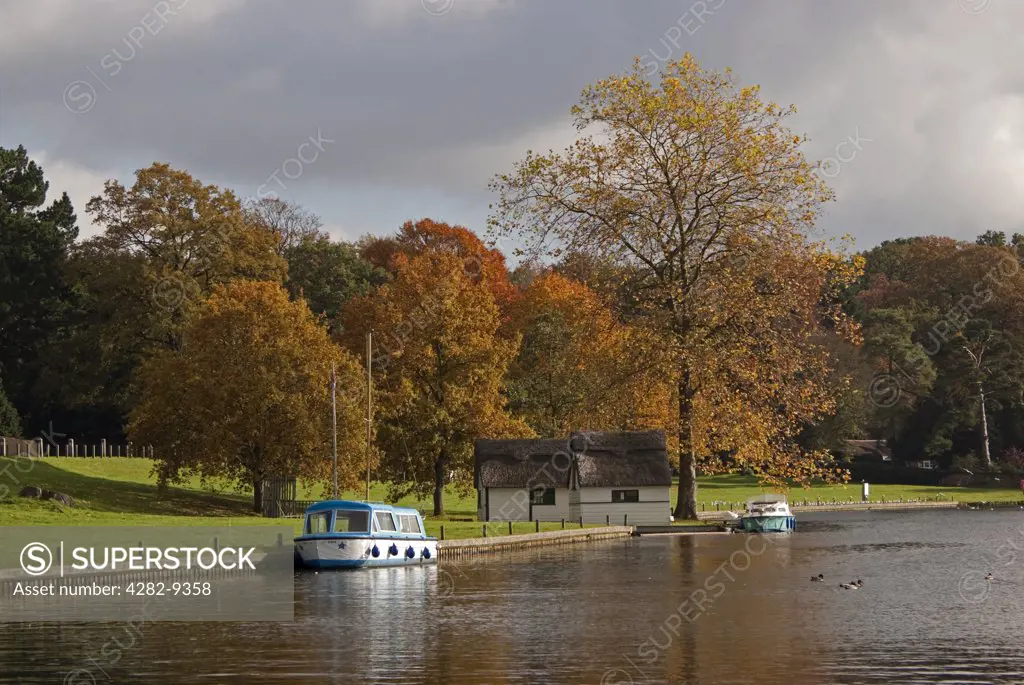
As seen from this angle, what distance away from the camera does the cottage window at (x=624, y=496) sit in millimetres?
79000

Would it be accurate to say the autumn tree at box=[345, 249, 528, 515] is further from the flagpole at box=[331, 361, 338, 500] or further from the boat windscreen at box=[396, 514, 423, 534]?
the boat windscreen at box=[396, 514, 423, 534]

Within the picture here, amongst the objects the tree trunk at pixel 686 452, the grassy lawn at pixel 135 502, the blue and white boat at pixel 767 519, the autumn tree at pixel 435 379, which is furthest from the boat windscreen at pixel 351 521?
the blue and white boat at pixel 767 519

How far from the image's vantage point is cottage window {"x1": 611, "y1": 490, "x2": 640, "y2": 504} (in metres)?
79.0

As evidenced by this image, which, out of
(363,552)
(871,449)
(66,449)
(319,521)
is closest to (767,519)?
(363,552)

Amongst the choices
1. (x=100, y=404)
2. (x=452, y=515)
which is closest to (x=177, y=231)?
(x=100, y=404)

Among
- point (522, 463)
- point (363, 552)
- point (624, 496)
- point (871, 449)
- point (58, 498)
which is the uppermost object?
point (871, 449)

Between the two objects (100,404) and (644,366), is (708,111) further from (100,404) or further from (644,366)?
(100,404)

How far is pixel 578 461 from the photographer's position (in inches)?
3098

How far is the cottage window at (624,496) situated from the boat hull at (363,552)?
28.2 meters

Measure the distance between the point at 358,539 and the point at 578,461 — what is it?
31.0 m

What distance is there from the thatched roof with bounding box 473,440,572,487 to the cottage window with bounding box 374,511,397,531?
24704 mm

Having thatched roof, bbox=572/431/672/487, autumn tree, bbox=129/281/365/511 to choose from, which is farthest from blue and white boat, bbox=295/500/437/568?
thatched roof, bbox=572/431/672/487

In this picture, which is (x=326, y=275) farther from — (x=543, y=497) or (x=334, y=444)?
(x=334, y=444)

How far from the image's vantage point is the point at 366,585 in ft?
142
